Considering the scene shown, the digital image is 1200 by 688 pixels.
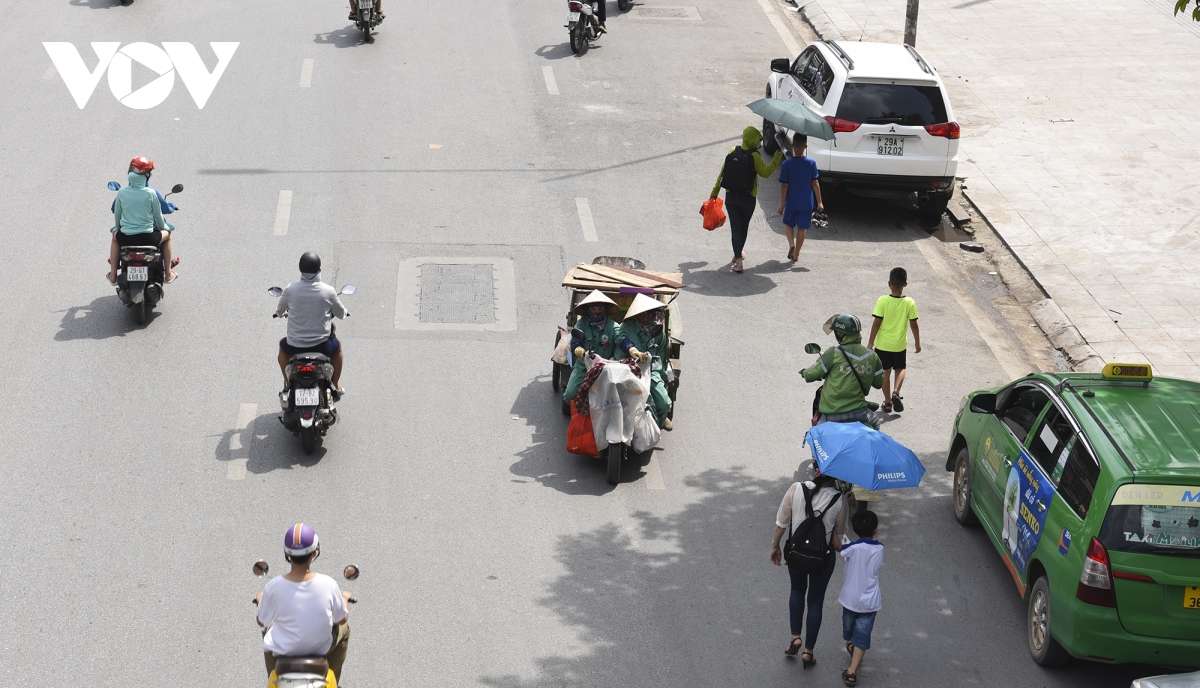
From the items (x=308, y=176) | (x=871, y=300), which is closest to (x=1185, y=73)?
(x=871, y=300)

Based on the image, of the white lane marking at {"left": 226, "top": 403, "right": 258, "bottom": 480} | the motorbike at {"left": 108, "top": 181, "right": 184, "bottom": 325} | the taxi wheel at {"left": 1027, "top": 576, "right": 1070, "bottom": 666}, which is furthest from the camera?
the motorbike at {"left": 108, "top": 181, "right": 184, "bottom": 325}

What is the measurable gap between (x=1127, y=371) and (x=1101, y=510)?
1.65 metres

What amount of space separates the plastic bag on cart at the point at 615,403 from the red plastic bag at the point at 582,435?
0.36ft

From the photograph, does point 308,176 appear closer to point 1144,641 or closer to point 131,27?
point 131,27

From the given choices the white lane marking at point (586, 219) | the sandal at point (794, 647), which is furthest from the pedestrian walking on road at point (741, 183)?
the sandal at point (794, 647)

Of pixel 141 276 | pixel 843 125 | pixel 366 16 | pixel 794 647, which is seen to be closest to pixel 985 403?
pixel 794 647

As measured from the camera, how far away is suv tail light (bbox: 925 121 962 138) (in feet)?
54.0

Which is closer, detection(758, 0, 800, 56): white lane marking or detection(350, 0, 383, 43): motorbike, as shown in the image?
detection(350, 0, 383, 43): motorbike

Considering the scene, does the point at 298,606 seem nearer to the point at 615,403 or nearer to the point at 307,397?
the point at 307,397

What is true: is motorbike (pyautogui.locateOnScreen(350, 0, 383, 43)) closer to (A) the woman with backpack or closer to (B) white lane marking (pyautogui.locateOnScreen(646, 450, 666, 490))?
(B) white lane marking (pyautogui.locateOnScreen(646, 450, 666, 490))

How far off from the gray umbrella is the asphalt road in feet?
5.12

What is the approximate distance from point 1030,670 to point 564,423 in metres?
4.74

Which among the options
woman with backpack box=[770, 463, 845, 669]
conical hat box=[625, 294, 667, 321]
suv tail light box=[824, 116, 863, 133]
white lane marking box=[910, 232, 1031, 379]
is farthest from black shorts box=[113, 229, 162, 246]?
white lane marking box=[910, 232, 1031, 379]

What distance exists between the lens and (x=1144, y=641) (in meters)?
7.80
